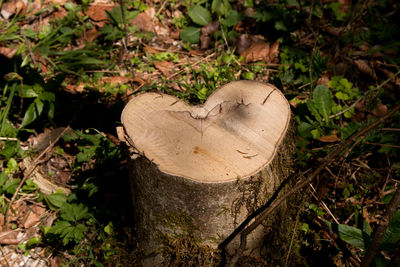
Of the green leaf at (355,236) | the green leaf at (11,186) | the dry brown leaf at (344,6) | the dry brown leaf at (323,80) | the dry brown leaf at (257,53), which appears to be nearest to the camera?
the green leaf at (355,236)

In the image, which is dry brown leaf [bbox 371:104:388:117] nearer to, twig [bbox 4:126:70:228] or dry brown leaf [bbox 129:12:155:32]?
dry brown leaf [bbox 129:12:155:32]

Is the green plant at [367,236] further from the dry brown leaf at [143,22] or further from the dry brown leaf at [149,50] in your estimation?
the dry brown leaf at [143,22]

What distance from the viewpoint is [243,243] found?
5.26 ft

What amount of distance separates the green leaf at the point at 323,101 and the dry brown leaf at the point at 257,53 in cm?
87

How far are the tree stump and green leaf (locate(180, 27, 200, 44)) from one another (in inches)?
70.0

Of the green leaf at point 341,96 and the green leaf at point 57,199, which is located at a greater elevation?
the green leaf at point 341,96

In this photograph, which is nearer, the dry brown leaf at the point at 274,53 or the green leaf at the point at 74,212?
the green leaf at the point at 74,212

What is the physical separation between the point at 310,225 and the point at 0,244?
2200mm

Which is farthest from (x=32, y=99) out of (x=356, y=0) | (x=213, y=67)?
(x=356, y=0)

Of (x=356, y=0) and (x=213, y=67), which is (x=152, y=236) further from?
(x=356, y=0)

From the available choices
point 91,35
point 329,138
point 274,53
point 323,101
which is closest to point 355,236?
point 329,138

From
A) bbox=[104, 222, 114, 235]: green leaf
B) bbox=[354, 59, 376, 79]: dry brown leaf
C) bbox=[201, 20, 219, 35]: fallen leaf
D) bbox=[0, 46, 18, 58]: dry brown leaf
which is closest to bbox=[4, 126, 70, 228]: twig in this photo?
bbox=[104, 222, 114, 235]: green leaf

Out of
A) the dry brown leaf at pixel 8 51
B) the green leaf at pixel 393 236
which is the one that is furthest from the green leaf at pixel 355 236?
the dry brown leaf at pixel 8 51

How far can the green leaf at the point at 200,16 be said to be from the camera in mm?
3572
